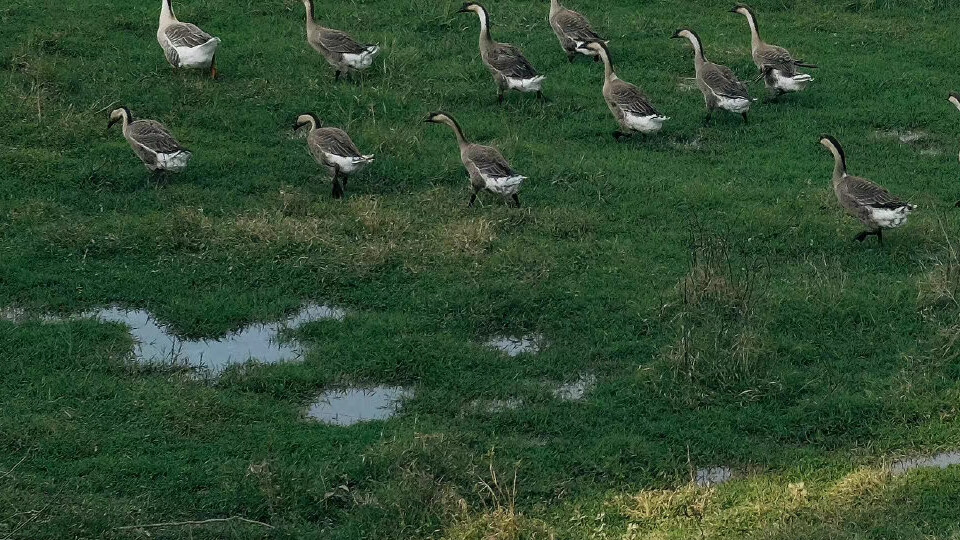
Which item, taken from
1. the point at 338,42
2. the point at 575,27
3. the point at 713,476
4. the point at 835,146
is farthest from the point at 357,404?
the point at 575,27

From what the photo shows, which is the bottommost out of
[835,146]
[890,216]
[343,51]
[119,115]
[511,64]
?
[119,115]

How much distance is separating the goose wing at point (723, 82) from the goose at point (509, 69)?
1910 millimetres

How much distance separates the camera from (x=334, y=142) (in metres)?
13.4

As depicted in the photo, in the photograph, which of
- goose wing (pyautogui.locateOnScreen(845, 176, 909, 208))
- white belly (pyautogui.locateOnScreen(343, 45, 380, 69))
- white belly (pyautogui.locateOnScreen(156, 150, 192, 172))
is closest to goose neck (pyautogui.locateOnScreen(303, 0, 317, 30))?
white belly (pyautogui.locateOnScreen(343, 45, 380, 69))

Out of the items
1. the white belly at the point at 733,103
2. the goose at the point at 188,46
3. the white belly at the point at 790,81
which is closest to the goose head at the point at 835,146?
the white belly at the point at 733,103

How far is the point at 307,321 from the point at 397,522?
3.29 meters

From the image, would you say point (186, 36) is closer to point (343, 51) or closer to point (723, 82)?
point (343, 51)

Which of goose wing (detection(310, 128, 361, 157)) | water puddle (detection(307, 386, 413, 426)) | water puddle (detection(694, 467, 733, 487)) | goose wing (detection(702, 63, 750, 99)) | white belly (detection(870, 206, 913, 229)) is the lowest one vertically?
water puddle (detection(307, 386, 413, 426))

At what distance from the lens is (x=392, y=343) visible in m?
10.6

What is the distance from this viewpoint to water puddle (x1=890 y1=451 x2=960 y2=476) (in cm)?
900

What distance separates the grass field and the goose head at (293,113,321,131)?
19 centimetres

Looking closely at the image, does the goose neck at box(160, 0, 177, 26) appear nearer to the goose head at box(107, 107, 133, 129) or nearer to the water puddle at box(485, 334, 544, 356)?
the goose head at box(107, 107, 133, 129)

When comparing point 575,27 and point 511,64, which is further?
point 575,27

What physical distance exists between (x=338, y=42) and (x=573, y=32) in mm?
3020
